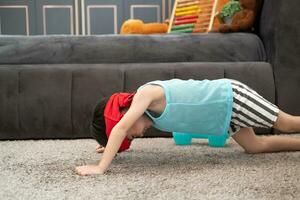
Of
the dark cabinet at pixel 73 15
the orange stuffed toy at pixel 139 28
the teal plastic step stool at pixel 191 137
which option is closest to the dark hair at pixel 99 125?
the teal plastic step stool at pixel 191 137

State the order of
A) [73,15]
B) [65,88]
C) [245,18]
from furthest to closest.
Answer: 1. [73,15]
2. [245,18]
3. [65,88]

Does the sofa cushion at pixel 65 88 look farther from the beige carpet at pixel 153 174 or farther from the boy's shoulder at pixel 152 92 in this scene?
the boy's shoulder at pixel 152 92

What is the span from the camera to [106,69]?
162cm

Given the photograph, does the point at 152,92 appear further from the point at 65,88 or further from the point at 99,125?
the point at 65,88

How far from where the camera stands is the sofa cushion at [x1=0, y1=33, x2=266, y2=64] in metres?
1.65

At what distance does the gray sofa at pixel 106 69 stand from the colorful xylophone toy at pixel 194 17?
74 centimetres

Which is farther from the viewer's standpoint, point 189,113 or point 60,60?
point 60,60

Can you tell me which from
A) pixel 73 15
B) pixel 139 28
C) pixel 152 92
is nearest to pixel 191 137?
pixel 152 92

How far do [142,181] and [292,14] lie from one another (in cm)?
95

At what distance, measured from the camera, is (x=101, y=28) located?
3.55 metres

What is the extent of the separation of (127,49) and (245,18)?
1.68 feet

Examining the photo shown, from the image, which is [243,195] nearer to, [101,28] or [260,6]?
[260,6]

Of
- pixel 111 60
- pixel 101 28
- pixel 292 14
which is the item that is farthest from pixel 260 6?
pixel 101 28

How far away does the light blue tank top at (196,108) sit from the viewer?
1191 mm
